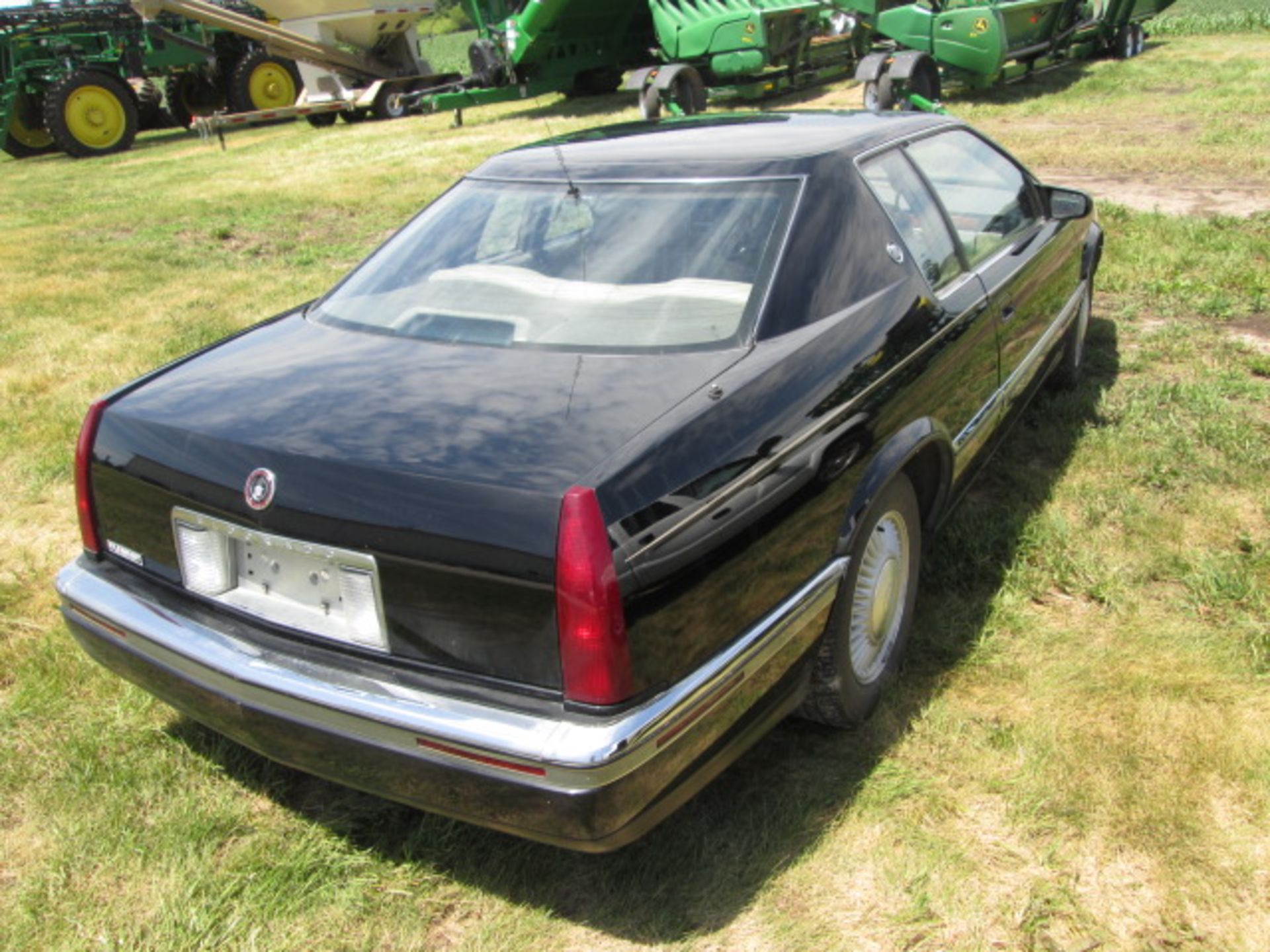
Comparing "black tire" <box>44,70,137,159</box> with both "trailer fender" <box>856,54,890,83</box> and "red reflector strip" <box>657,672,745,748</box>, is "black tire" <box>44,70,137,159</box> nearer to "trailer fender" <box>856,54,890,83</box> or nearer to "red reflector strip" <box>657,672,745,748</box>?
"trailer fender" <box>856,54,890,83</box>

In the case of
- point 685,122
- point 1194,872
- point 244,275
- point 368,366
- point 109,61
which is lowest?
point 1194,872

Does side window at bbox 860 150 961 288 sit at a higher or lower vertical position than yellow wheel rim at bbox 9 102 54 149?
lower

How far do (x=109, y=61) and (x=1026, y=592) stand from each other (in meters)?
19.3

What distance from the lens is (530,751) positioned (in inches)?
69.5

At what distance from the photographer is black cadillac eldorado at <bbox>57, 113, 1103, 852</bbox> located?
1816 mm

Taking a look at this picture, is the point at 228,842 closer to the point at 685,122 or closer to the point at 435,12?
the point at 685,122

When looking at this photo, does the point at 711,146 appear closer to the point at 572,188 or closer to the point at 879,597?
the point at 572,188

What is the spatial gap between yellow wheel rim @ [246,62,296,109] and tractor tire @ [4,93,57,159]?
11.5ft

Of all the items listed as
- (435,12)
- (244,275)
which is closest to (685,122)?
(244,275)

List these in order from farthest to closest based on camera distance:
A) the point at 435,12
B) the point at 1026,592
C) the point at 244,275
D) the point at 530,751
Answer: the point at 435,12
the point at 244,275
the point at 1026,592
the point at 530,751

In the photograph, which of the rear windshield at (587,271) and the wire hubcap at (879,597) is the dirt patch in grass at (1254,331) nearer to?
the wire hubcap at (879,597)

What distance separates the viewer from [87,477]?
239 centimetres

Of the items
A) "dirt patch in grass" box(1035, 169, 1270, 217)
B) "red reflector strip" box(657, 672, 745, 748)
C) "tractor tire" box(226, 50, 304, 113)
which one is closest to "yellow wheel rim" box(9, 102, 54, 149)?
"tractor tire" box(226, 50, 304, 113)

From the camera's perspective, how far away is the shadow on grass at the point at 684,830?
7.02 feet
